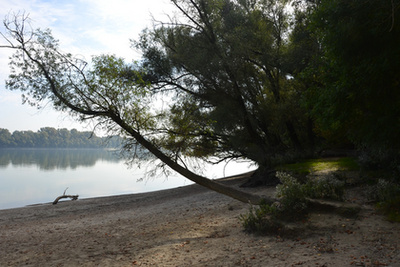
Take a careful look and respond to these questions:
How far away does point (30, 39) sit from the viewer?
9.59m

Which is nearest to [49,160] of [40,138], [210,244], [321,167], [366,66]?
[40,138]

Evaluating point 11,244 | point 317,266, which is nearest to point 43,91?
point 11,244

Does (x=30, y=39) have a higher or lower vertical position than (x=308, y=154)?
higher

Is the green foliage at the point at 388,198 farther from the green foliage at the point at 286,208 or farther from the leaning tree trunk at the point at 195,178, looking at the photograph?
the leaning tree trunk at the point at 195,178

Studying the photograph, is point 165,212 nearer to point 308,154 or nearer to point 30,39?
point 30,39

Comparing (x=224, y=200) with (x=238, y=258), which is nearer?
(x=238, y=258)

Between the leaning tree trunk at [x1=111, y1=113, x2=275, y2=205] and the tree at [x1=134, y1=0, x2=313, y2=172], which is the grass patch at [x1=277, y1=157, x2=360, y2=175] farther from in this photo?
the leaning tree trunk at [x1=111, y1=113, x2=275, y2=205]

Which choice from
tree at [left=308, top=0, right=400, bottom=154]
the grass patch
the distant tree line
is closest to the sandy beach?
tree at [left=308, top=0, right=400, bottom=154]

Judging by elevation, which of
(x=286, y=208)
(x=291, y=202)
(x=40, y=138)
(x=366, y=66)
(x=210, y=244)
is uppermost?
(x=40, y=138)

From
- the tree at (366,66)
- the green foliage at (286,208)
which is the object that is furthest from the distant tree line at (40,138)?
the green foliage at (286,208)

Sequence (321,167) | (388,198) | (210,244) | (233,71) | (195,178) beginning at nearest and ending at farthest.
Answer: (210,244)
(388,198)
(195,178)
(321,167)
(233,71)

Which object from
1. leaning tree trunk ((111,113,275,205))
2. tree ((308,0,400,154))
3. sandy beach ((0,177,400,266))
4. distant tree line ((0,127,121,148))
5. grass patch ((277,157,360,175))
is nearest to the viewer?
sandy beach ((0,177,400,266))

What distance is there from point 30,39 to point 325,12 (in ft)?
29.5

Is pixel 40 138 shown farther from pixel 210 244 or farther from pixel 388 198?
pixel 388 198
